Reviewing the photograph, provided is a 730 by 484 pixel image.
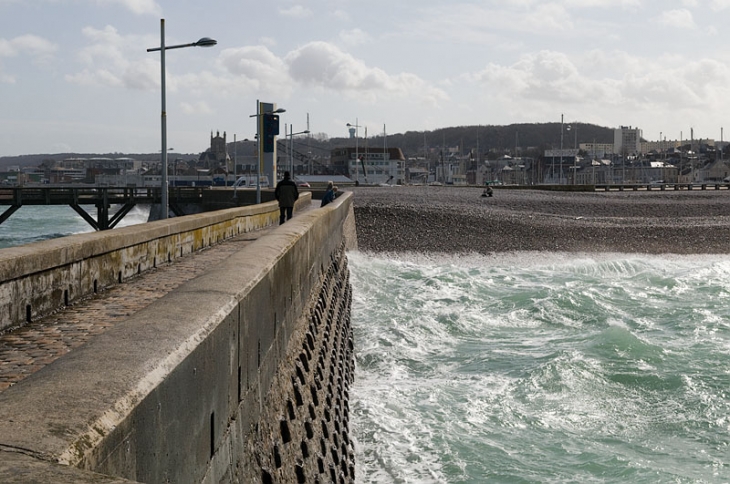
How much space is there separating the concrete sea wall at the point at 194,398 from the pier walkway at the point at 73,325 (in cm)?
61

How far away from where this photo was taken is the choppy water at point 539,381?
10.7 metres

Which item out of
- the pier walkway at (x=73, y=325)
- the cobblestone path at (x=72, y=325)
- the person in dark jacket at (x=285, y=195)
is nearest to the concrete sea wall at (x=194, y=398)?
the pier walkway at (x=73, y=325)

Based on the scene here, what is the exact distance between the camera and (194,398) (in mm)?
4164

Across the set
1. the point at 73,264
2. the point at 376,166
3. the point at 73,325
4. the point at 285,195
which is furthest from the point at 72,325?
the point at 376,166

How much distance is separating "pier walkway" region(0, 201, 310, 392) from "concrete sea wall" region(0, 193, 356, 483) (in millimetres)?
613

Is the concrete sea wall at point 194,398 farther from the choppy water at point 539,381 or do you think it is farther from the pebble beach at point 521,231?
the pebble beach at point 521,231

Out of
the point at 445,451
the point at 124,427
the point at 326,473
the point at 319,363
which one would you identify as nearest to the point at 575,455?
the point at 445,451

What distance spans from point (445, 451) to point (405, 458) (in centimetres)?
61

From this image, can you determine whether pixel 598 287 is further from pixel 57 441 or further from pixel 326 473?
pixel 57 441

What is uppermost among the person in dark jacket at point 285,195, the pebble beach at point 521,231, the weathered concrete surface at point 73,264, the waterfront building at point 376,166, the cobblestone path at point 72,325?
the waterfront building at point 376,166

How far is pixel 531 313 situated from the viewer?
72.6 feet

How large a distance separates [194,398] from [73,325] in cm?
352

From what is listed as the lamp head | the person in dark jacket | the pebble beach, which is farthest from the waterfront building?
the person in dark jacket

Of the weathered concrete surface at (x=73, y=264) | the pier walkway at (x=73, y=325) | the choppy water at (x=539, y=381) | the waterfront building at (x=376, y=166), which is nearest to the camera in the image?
the pier walkway at (x=73, y=325)
